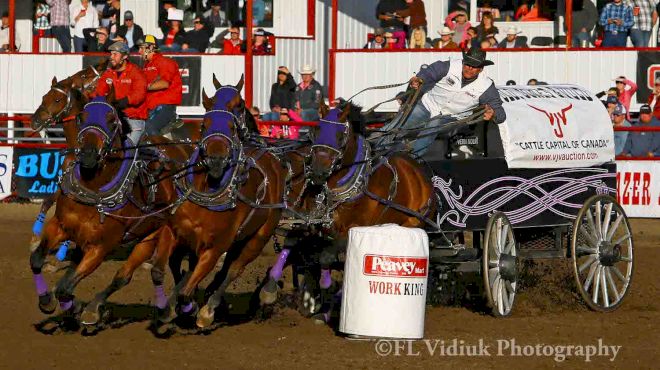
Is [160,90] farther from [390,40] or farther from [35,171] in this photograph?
[390,40]

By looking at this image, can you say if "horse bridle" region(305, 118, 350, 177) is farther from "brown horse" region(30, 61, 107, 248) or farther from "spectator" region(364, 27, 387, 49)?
"spectator" region(364, 27, 387, 49)

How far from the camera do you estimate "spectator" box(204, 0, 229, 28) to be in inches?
977

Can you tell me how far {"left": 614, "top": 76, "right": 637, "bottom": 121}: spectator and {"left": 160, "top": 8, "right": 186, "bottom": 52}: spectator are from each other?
293 inches

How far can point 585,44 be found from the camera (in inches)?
868

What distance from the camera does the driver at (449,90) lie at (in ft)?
38.1

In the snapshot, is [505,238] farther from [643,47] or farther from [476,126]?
[643,47]

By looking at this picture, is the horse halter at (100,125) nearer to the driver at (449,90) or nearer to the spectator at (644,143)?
the driver at (449,90)

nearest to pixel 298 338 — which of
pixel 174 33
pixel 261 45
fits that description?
pixel 261 45

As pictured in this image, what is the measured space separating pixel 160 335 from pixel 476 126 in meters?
3.62

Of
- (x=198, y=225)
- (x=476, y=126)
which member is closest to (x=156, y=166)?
(x=198, y=225)

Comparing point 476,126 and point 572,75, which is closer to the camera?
point 476,126

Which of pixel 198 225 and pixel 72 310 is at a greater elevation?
pixel 198 225

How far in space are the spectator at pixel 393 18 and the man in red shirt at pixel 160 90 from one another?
8.62 meters

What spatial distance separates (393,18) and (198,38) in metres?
3.49
